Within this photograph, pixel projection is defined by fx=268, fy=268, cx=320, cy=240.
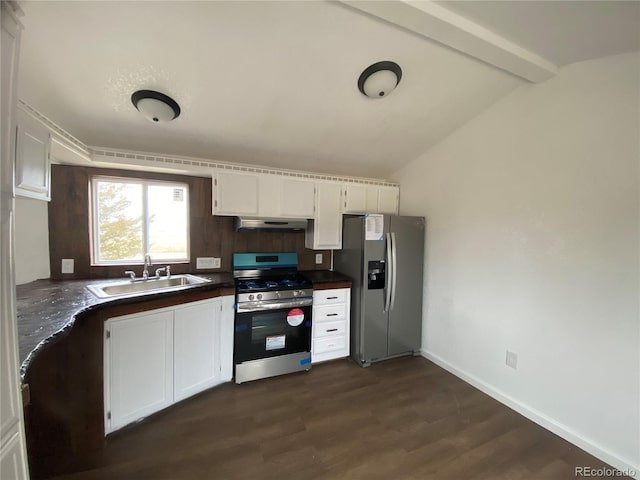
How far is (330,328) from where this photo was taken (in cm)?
292

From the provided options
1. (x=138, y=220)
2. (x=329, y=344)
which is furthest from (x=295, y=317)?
(x=138, y=220)

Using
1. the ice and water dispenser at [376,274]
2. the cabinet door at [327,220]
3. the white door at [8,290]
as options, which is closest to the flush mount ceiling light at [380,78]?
the cabinet door at [327,220]

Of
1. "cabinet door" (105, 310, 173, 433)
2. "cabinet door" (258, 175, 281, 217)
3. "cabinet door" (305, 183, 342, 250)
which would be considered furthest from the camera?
"cabinet door" (305, 183, 342, 250)

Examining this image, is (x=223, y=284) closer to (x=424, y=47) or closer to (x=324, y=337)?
(x=324, y=337)

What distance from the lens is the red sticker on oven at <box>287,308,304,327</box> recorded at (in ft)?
8.73

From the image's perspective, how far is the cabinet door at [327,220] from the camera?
3090mm

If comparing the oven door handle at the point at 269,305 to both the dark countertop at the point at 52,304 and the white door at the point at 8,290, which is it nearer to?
the dark countertop at the point at 52,304

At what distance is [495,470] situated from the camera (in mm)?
1661

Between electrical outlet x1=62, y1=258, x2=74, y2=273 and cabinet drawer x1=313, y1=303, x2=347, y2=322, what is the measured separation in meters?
2.29

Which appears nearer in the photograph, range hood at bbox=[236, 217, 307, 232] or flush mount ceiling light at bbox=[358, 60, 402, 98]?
flush mount ceiling light at bbox=[358, 60, 402, 98]

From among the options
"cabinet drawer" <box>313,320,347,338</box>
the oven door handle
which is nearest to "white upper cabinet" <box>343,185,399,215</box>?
the oven door handle

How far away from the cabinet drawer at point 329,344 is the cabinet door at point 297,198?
4.50 feet

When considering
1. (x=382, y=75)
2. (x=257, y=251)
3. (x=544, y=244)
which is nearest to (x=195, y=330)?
(x=257, y=251)

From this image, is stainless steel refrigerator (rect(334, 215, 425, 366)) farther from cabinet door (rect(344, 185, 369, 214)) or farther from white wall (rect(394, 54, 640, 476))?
white wall (rect(394, 54, 640, 476))
